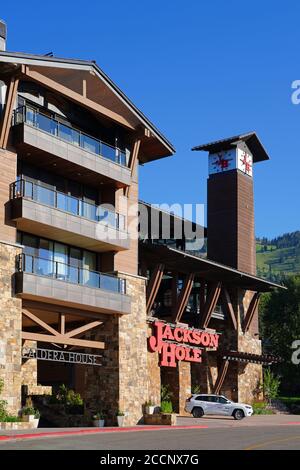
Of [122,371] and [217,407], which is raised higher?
[122,371]

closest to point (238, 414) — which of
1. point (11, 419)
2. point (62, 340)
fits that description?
point (62, 340)

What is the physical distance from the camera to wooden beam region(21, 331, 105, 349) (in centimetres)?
3716

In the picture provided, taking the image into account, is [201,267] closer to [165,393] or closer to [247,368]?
[165,393]

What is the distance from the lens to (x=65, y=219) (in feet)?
128

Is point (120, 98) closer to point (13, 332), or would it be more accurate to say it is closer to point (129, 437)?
point (13, 332)

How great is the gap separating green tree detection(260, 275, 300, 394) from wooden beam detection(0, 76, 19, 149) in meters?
52.9

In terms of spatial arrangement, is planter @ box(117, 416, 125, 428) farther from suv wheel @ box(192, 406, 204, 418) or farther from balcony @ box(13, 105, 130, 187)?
balcony @ box(13, 105, 130, 187)

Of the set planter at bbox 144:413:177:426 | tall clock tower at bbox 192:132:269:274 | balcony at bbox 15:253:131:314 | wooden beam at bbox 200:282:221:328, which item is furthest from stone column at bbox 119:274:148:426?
tall clock tower at bbox 192:132:269:274

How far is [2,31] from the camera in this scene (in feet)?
135

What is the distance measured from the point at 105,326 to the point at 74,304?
153 inches

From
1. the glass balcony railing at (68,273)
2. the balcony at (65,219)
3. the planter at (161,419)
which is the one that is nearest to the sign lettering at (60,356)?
the glass balcony railing at (68,273)

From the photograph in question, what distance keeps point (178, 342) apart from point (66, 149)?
751 inches

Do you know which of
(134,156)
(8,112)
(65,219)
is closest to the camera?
(8,112)
